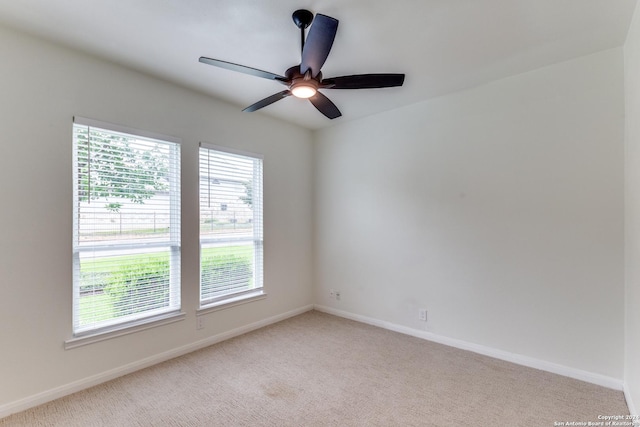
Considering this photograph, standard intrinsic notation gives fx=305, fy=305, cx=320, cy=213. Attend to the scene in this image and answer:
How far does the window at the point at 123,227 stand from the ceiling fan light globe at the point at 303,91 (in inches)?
59.2

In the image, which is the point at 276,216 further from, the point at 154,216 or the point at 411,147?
the point at 411,147

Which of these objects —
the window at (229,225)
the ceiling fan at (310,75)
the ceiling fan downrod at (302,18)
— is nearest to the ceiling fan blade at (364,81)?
the ceiling fan at (310,75)

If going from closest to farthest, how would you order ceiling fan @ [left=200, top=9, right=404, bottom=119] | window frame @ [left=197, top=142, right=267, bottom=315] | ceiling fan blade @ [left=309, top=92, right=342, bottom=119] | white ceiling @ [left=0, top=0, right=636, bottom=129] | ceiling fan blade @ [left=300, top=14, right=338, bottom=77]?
ceiling fan blade @ [left=300, top=14, right=338, bottom=77]
ceiling fan @ [left=200, top=9, right=404, bottom=119]
white ceiling @ [left=0, top=0, right=636, bottom=129]
ceiling fan blade @ [left=309, top=92, right=342, bottom=119]
window frame @ [left=197, top=142, right=267, bottom=315]

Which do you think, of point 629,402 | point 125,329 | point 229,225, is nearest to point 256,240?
point 229,225

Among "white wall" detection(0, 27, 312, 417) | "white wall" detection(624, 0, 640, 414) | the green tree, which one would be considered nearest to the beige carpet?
"white wall" detection(0, 27, 312, 417)

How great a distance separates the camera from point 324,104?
2387 mm

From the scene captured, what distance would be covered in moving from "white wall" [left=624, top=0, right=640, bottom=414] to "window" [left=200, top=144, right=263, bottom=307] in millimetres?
3307

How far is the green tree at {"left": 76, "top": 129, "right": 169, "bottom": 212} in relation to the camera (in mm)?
2438

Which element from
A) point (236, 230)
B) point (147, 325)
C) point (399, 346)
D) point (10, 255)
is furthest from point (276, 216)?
point (10, 255)

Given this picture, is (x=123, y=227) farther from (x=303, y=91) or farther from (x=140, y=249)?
(x=303, y=91)

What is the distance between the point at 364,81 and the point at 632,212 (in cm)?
202

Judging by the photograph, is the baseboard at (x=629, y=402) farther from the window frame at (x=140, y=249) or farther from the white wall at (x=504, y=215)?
the window frame at (x=140, y=249)

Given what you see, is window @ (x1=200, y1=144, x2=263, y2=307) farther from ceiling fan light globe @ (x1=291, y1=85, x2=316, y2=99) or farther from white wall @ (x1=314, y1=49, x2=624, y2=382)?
ceiling fan light globe @ (x1=291, y1=85, x2=316, y2=99)

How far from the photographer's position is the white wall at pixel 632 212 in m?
1.93
